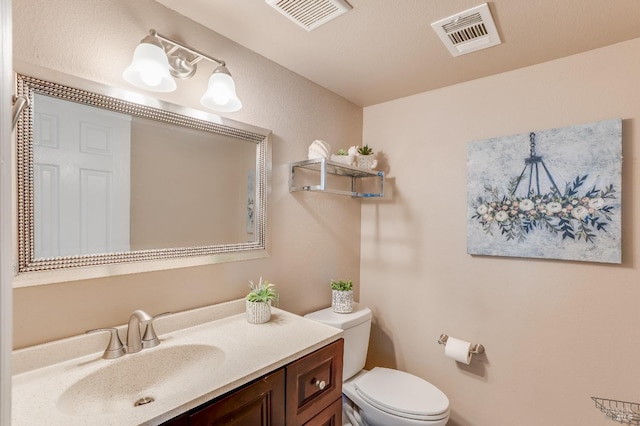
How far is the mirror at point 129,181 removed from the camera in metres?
0.95

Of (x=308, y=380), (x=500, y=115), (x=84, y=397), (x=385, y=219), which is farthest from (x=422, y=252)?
(x=84, y=397)

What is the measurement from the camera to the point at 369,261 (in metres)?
2.28

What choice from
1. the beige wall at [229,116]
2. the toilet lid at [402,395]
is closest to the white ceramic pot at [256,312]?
the beige wall at [229,116]

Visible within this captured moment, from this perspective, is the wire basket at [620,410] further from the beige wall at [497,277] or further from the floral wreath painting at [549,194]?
the floral wreath painting at [549,194]

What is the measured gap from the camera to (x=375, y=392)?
1647mm

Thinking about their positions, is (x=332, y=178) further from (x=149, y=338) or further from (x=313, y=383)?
(x=149, y=338)

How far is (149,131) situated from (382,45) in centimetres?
114

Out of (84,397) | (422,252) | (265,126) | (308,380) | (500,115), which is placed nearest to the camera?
(84,397)

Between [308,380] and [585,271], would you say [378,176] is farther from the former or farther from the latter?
[308,380]

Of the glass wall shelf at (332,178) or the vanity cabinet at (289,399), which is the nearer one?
the vanity cabinet at (289,399)

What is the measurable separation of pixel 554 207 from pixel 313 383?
149cm

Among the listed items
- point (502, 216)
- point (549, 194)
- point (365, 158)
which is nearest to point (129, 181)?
point (365, 158)

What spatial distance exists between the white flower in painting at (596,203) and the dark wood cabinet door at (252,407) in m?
1.63

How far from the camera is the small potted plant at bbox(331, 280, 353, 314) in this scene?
1868mm
